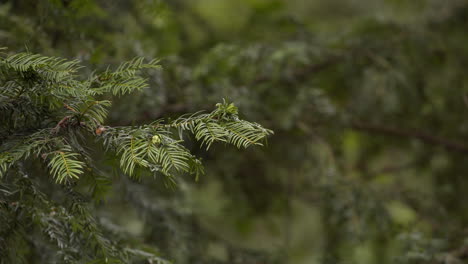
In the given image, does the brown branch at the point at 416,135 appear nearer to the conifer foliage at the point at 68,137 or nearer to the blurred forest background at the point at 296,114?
the blurred forest background at the point at 296,114

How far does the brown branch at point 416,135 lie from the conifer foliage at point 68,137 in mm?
2327

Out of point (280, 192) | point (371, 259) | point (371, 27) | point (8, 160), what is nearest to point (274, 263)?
point (371, 259)

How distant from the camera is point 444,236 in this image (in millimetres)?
2523

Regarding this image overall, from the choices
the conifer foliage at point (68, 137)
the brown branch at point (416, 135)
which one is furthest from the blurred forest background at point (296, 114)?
the conifer foliage at point (68, 137)

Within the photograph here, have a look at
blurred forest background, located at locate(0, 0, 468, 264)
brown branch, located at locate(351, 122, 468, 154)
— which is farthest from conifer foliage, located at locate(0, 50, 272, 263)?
brown branch, located at locate(351, 122, 468, 154)

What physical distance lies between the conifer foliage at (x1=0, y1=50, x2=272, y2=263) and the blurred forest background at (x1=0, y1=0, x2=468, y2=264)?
54 centimetres

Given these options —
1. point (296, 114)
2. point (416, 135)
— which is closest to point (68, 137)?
point (296, 114)

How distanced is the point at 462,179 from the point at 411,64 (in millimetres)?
957

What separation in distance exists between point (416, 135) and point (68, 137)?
2.87 m

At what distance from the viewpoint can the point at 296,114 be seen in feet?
9.00

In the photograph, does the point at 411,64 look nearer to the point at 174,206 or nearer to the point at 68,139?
the point at 174,206

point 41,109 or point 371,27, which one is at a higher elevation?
point 371,27

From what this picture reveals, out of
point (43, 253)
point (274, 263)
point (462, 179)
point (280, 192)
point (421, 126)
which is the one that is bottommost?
point (43, 253)

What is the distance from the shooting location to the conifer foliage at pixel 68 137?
41.0 inches
